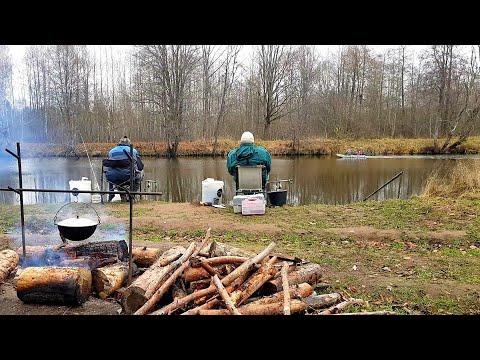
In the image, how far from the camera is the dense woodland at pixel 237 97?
2178 cm

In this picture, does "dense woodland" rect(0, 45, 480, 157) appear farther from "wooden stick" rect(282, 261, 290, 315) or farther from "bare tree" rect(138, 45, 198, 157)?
"wooden stick" rect(282, 261, 290, 315)

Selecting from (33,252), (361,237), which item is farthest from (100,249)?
(361,237)

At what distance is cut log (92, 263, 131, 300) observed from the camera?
12.5 feet

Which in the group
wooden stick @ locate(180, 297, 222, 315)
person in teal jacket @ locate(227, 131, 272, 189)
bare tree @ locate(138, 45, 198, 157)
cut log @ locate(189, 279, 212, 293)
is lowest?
wooden stick @ locate(180, 297, 222, 315)

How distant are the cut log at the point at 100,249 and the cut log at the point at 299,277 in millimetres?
1651

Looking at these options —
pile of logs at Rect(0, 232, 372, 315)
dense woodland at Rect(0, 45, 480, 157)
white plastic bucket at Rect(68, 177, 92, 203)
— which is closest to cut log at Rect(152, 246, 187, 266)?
pile of logs at Rect(0, 232, 372, 315)

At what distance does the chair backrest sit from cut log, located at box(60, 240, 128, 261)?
446 cm

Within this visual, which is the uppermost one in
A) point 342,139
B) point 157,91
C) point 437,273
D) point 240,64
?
point 240,64

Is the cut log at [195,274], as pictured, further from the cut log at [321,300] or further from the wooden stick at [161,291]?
the cut log at [321,300]

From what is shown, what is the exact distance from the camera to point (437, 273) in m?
4.64

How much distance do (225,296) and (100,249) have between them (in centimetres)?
174
